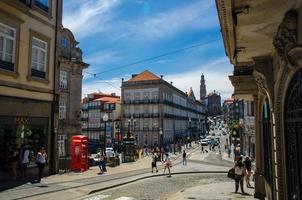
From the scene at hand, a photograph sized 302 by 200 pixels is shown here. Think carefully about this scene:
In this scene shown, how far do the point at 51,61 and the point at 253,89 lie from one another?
1223cm

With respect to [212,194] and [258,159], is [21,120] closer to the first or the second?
[212,194]

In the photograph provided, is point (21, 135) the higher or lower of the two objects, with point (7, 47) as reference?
lower

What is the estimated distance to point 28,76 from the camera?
19.1 m

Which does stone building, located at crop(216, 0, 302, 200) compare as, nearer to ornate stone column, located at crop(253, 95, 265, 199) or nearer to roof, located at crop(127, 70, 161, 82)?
ornate stone column, located at crop(253, 95, 265, 199)

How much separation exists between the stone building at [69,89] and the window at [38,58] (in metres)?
15.8

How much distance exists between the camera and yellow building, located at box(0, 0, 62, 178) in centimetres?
1762

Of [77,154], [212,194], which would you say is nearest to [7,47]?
[77,154]

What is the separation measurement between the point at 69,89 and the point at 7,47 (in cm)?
2122

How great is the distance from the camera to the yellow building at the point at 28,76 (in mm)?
17625

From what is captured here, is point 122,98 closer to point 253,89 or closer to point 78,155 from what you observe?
point 78,155

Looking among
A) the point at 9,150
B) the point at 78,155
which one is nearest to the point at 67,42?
the point at 78,155

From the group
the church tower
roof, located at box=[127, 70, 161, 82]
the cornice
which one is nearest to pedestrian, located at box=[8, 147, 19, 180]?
the cornice

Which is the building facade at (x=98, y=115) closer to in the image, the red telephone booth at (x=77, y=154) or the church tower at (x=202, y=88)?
the red telephone booth at (x=77, y=154)

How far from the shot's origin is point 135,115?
80062 mm
